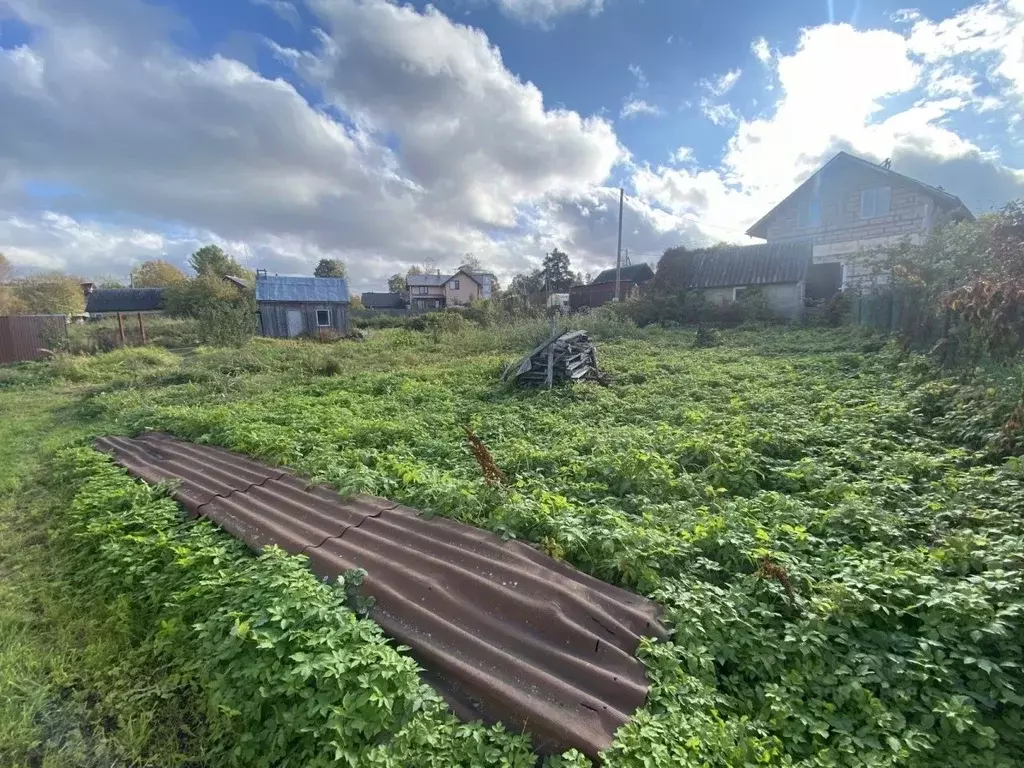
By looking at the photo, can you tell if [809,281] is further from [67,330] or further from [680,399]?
[67,330]

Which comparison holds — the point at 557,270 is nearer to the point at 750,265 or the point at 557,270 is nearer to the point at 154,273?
the point at 750,265

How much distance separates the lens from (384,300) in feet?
183

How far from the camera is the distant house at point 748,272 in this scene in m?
20.3

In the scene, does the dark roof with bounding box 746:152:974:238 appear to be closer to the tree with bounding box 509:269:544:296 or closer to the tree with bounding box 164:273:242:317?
the tree with bounding box 509:269:544:296

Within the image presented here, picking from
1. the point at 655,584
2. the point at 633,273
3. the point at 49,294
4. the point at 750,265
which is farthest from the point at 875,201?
the point at 49,294

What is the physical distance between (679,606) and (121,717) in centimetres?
302

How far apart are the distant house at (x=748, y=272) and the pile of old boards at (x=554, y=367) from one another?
14.2m

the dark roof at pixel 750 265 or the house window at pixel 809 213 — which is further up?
the house window at pixel 809 213

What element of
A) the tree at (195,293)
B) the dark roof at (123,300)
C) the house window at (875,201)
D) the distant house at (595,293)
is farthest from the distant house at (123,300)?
the house window at (875,201)

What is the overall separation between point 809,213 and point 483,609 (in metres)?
26.9

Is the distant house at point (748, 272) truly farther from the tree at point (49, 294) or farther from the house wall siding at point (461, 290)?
the tree at point (49, 294)

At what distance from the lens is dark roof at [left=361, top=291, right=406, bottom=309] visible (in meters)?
54.7

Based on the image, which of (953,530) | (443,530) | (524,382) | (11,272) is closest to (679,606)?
(443,530)

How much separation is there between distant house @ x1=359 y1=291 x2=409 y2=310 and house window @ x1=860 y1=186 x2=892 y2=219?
44.0 meters
